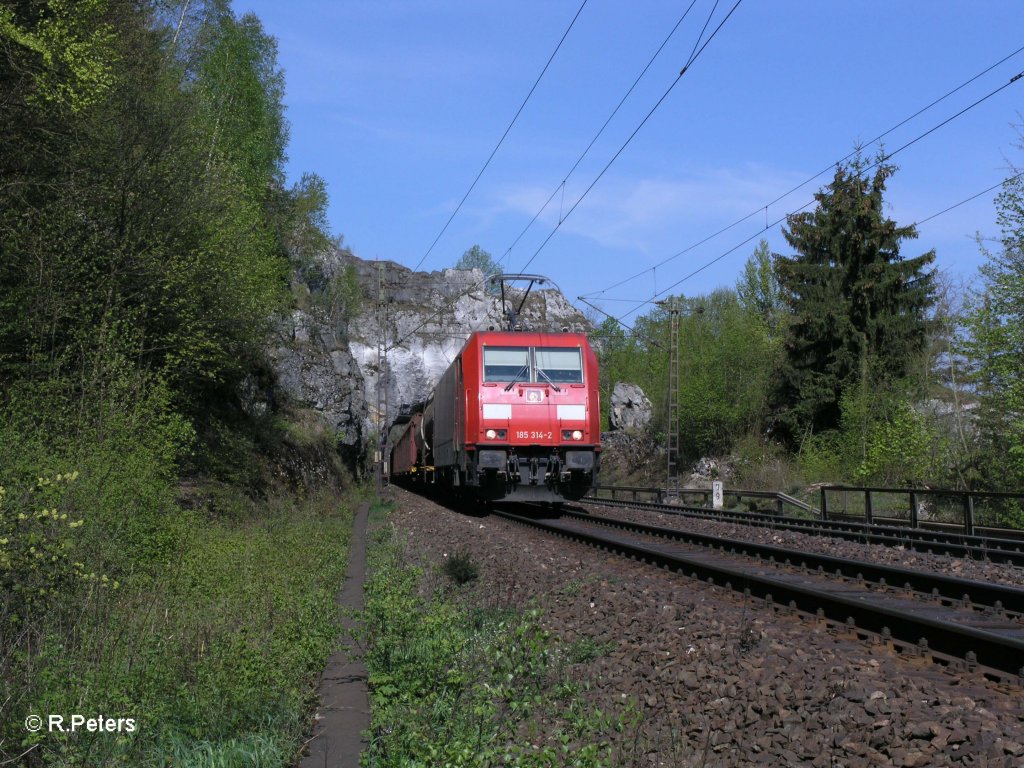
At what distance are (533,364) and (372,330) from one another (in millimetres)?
116092

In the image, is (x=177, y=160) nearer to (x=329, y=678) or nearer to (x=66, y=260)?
(x=66, y=260)

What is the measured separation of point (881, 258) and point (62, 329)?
111ft

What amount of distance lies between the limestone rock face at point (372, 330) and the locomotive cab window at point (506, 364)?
620 inches

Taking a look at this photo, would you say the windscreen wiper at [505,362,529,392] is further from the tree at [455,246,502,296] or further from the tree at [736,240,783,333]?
the tree at [455,246,502,296]

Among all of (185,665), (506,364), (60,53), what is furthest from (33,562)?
(506,364)

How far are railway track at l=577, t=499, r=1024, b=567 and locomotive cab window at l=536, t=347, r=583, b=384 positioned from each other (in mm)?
5014

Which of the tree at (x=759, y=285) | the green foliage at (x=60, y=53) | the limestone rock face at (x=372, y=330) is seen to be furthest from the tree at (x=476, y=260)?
the green foliage at (x=60, y=53)

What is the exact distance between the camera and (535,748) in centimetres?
495

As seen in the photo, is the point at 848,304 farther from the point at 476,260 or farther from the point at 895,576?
the point at 476,260

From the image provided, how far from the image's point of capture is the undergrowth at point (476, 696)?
4.64 m

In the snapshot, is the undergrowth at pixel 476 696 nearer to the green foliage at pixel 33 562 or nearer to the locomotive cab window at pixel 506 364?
the green foliage at pixel 33 562

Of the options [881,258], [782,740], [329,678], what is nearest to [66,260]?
[329,678]

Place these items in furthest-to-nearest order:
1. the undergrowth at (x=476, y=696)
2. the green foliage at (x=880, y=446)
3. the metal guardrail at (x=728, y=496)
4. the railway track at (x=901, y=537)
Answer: the green foliage at (x=880, y=446) < the metal guardrail at (x=728, y=496) < the railway track at (x=901, y=537) < the undergrowth at (x=476, y=696)

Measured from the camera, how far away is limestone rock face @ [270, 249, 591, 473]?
136ft
